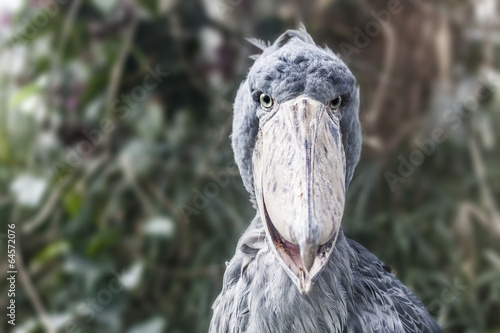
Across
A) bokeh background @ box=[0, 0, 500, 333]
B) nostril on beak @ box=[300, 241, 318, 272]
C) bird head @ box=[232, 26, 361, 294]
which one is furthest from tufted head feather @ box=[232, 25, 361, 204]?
bokeh background @ box=[0, 0, 500, 333]

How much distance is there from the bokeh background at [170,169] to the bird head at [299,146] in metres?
0.84

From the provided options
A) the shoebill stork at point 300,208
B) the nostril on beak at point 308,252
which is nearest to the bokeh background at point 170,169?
the shoebill stork at point 300,208

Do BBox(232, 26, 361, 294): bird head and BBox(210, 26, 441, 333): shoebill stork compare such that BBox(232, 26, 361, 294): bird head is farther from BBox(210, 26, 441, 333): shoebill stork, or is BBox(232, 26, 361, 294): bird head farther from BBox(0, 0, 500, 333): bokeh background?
BBox(0, 0, 500, 333): bokeh background

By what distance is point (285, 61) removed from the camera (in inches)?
29.6

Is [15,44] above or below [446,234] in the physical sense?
above

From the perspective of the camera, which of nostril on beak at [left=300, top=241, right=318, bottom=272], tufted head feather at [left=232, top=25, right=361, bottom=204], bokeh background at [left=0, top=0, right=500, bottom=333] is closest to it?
nostril on beak at [left=300, top=241, right=318, bottom=272]

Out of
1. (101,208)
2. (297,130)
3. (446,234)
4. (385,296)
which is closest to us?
(297,130)

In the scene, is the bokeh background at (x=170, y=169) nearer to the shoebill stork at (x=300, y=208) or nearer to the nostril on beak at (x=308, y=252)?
the shoebill stork at (x=300, y=208)

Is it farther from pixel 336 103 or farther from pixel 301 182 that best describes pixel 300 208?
pixel 336 103

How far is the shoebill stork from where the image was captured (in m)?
0.67

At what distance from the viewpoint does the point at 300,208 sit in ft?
2.15

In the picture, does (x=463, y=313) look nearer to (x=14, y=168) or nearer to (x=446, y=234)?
(x=446, y=234)

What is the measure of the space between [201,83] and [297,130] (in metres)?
1.15

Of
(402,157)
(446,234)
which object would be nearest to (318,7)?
(402,157)
